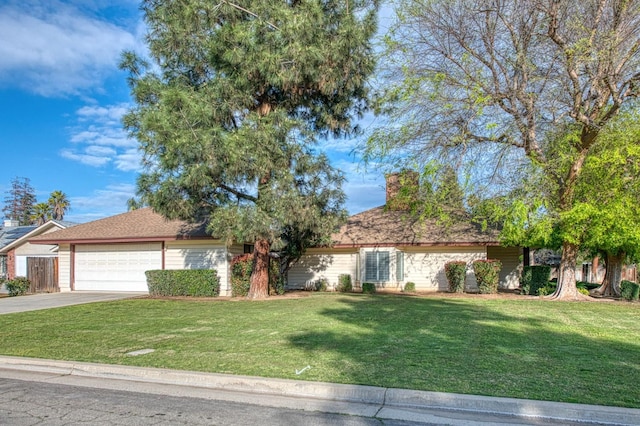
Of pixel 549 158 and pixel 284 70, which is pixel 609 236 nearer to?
pixel 549 158

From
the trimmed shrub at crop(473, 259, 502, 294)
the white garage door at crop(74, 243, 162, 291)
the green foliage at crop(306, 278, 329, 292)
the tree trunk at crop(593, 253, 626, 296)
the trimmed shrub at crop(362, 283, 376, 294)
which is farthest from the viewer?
the green foliage at crop(306, 278, 329, 292)

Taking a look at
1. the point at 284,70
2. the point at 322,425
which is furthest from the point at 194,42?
the point at 322,425

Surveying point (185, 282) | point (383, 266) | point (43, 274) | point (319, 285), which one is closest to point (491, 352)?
point (383, 266)

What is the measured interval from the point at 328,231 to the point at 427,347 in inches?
336

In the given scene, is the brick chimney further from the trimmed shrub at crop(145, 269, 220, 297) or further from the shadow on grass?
the trimmed shrub at crop(145, 269, 220, 297)

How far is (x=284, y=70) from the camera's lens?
46.9 ft

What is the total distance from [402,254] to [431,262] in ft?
4.44

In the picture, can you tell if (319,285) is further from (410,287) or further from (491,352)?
(491,352)

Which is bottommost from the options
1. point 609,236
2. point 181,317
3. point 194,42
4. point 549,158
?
point 181,317

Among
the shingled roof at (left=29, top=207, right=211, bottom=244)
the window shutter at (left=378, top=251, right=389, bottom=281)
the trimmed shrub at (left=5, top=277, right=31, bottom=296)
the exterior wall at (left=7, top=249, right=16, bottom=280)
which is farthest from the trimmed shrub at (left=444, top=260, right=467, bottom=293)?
the exterior wall at (left=7, top=249, right=16, bottom=280)

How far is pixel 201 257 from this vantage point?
20875mm

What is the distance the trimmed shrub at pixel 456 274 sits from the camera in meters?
19.4

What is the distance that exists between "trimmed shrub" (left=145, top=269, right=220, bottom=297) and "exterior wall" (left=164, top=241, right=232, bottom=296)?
2.01 ft

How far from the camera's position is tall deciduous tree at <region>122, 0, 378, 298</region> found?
46.1 ft
